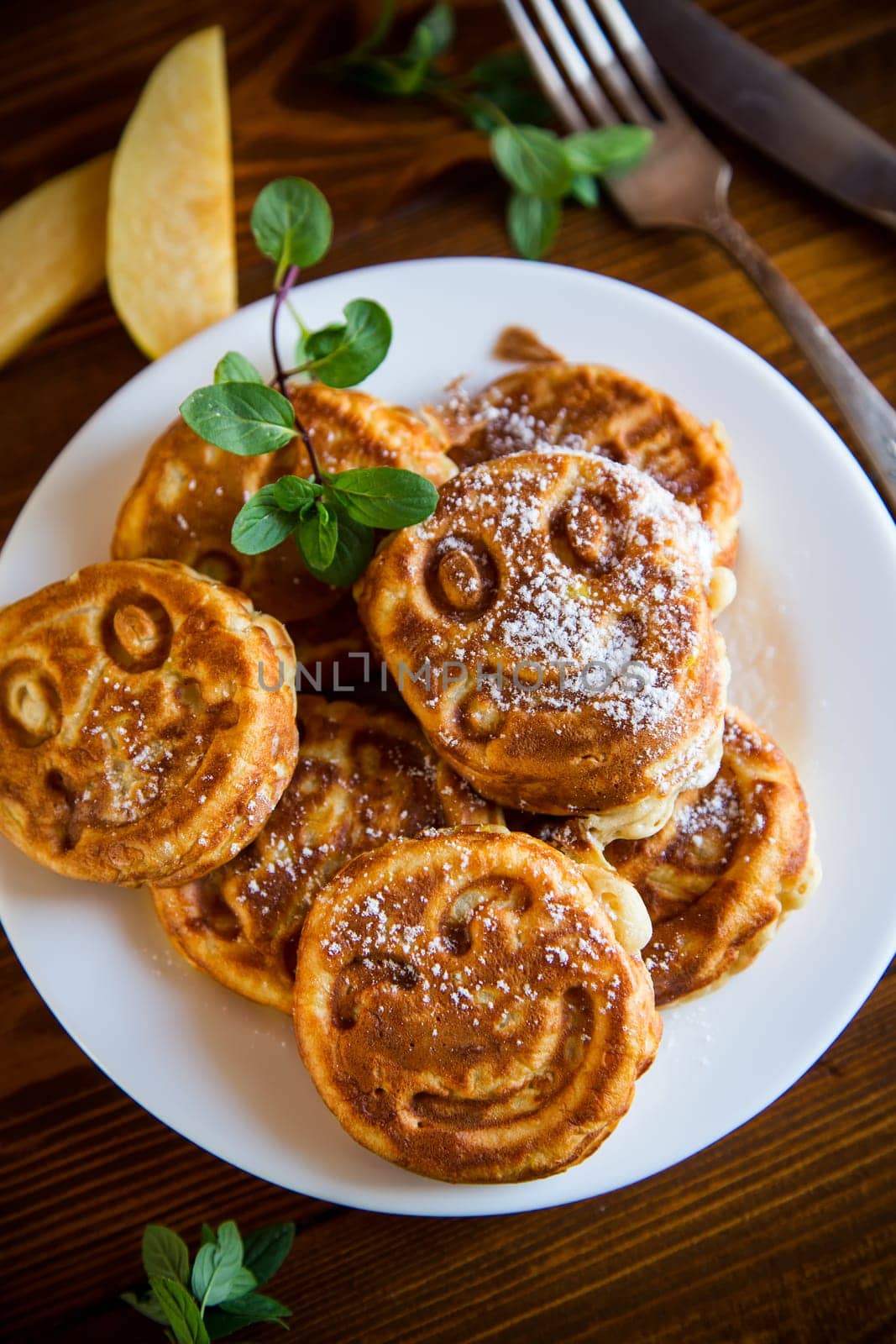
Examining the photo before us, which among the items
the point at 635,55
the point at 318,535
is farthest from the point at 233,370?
the point at 635,55

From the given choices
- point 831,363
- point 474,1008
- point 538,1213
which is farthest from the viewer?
point 831,363

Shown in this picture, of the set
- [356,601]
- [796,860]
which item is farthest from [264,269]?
[796,860]

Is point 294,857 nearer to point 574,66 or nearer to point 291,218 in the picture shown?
point 291,218

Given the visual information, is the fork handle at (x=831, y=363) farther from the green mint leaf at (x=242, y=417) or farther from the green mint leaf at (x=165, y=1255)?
the green mint leaf at (x=165, y=1255)

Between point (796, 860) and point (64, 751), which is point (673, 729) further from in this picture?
point (64, 751)

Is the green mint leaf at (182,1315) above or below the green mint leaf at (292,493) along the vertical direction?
below

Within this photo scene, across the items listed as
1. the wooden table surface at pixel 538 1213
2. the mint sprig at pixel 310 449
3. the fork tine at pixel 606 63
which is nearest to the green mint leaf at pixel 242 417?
the mint sprig at pixel 310 449
